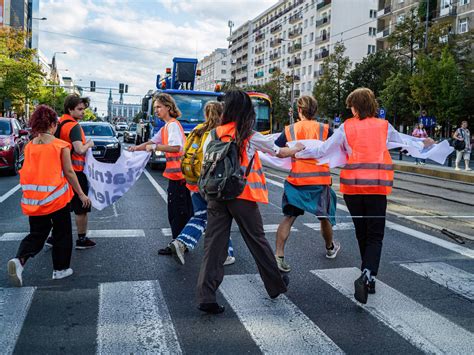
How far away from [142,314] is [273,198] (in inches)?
307

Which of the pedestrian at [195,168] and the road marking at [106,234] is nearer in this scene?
the pedestrian at [195,168]

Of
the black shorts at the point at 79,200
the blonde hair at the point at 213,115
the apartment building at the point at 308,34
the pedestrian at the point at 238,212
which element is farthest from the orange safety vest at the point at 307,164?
the apartment building at the point at 308,34

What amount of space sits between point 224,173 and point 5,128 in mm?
14300

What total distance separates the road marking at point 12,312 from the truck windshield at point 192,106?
13.2 metres

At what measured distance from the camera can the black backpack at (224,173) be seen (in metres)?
4.14

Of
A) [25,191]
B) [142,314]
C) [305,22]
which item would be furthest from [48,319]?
[305,22]

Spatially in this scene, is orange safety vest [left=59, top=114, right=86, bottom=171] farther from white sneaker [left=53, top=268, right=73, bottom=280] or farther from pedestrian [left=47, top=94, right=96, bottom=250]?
white sneaker [left=53, top=268, right=73, bottom=280]

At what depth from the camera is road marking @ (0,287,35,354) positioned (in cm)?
371

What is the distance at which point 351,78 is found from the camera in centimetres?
5481

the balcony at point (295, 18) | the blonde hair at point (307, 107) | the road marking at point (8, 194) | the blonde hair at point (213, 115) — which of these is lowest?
the road marking at point (8, 194)

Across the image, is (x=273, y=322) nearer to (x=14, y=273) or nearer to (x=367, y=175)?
(x=367, y=175)

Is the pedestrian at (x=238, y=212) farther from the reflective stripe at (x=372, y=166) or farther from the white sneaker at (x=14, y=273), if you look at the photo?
the white sneaker at (x=14, y=273)

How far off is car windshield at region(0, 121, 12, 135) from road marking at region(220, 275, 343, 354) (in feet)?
43.4

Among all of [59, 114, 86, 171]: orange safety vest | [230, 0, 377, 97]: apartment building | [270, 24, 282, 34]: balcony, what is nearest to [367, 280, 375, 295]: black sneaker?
[59, 114, 86, 171]: orange safety vest
